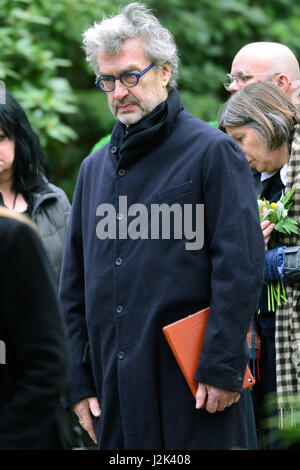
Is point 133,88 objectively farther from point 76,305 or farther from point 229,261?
point 76,305

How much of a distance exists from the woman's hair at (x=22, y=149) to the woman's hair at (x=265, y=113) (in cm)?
93

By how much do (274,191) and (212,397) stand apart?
1.26 meters

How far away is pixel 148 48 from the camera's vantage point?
3.12 m

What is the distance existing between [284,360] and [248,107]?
111cm

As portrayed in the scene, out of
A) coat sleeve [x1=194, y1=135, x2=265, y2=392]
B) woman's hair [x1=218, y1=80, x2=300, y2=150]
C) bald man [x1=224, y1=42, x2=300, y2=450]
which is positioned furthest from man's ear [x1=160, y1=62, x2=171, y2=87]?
bald man [x1=224, y1=42, x2=300, y2=450]

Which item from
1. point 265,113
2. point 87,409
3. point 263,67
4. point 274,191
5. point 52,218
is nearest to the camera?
point 87,409

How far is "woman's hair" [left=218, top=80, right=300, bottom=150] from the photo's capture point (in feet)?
12.0

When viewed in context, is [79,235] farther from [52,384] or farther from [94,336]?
[52,384]

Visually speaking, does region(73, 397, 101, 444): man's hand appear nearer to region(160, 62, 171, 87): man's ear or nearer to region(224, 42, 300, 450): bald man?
region(224, 42, 300, 450): bald man

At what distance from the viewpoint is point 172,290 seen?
9.46 feet

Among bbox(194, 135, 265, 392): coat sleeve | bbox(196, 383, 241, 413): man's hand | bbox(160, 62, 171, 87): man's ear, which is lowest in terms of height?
bbox(196, 383, 241, 413): man's hand

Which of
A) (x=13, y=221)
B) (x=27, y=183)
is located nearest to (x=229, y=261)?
(x=13, y=221)

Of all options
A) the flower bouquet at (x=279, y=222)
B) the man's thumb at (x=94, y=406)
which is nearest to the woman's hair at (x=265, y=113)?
the flower bouquet at (x=279, y=222)
